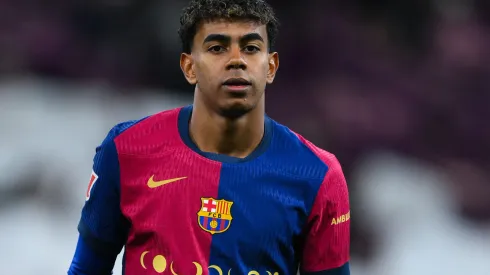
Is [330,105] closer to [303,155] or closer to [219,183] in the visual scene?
[303,155]

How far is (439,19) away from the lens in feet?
17.4

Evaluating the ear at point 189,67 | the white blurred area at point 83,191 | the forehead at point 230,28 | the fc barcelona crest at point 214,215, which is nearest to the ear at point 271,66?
the forehead at point 230,28

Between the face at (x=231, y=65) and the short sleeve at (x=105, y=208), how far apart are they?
335mm

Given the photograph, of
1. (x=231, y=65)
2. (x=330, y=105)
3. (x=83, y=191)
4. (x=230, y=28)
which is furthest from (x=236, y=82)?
(x=330, y=105)

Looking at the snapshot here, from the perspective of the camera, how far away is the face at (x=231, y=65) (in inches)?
102

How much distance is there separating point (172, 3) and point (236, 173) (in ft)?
8.32

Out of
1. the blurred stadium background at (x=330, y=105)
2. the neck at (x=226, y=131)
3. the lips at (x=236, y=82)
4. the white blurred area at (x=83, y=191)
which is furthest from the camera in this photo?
the blurred stadium background at (x=330, y=105)

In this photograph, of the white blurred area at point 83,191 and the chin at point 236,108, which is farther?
the white blurred area at point 83,191

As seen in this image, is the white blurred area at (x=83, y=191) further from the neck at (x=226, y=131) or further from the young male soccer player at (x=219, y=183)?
the neck at (x=226, y=131)

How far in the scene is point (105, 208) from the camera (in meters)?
2.74

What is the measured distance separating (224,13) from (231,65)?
0.56 ft

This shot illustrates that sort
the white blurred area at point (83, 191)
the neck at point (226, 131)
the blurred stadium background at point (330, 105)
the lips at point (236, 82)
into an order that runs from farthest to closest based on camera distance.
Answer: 1. the blurred stadium background at point (330, 105)
2. the white blurred area at point (83, 191)
3. the neck at point (226, 131)
4. the lips at point (236, 82)

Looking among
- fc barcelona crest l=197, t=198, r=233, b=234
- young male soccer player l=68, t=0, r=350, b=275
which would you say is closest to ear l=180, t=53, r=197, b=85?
young male soccer player l=68, t=0, r=350, b=275

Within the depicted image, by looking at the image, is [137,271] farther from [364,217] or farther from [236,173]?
[364,217]
